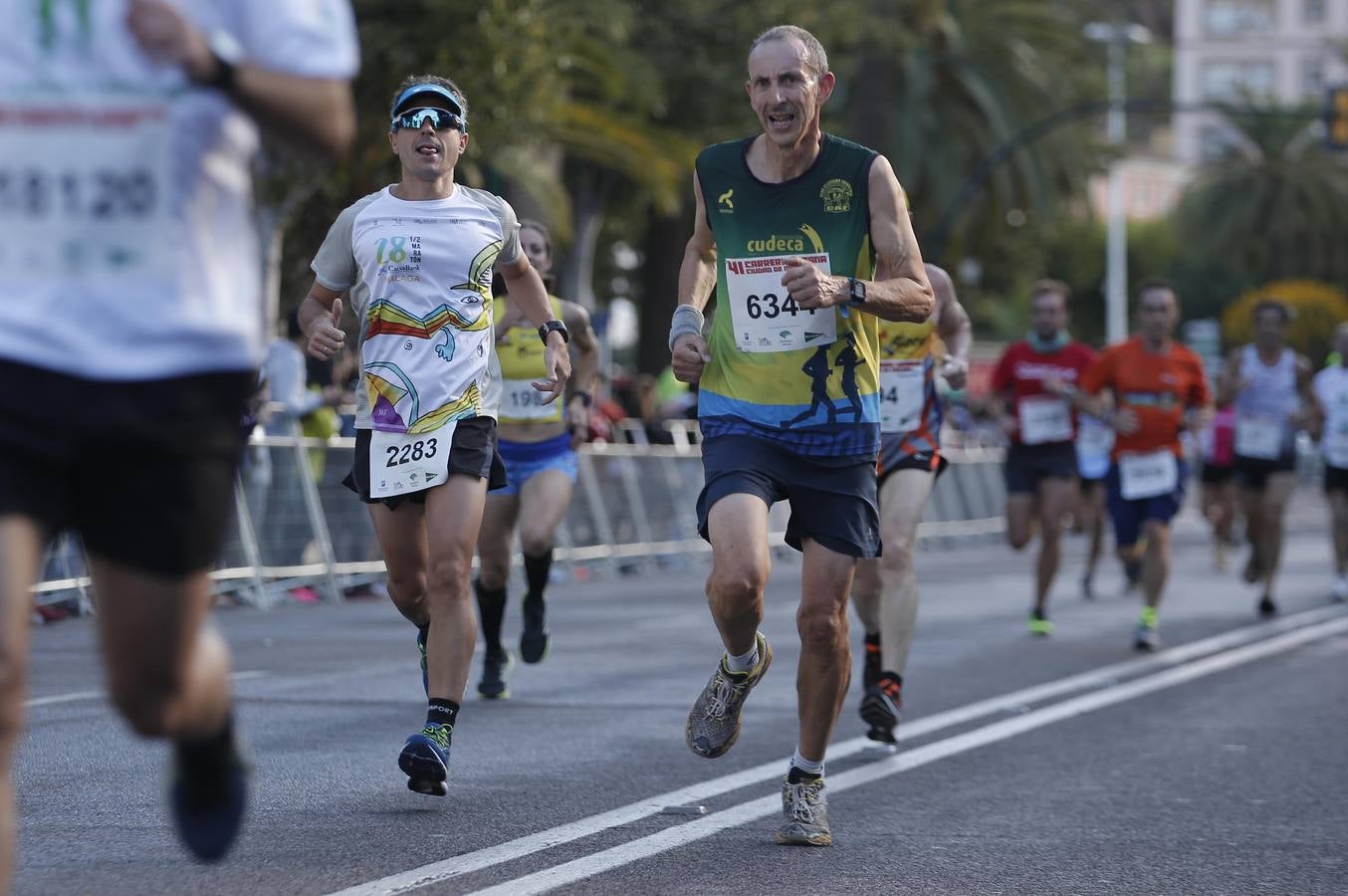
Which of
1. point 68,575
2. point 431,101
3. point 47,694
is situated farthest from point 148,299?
point 68,575

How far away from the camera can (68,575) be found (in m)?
14.0

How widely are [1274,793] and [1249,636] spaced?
697 centimetres

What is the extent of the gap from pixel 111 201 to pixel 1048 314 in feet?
39.4

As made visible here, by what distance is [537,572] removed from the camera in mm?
10242

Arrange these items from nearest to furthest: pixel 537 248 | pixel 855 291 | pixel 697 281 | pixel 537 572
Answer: pixel 855 291
pixel 697 281
pixel 537 248
pixel 537 572

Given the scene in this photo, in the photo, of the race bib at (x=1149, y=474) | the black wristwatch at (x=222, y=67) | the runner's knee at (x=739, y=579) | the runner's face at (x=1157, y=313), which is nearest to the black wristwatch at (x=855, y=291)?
the runner's knee at (x=739, y=579)

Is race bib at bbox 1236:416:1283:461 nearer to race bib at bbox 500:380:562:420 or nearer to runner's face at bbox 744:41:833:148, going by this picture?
race bib at bbox 500:380:562:420

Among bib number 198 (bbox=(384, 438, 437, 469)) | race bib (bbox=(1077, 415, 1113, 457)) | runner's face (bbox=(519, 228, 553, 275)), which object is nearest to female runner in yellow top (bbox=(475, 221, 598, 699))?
runner's face (bbox=(519, 228, 553, 275))

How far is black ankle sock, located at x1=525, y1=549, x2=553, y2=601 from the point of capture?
33.6 ft

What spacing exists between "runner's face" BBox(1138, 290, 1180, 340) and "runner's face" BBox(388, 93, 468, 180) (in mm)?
7280

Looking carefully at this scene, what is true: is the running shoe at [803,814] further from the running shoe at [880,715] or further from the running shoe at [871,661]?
the running shoe at [871,661]

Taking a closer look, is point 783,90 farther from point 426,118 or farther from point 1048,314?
point 1048,314

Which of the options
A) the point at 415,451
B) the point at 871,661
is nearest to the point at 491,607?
the point at 871,661

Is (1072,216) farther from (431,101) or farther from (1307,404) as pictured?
(431,101)
